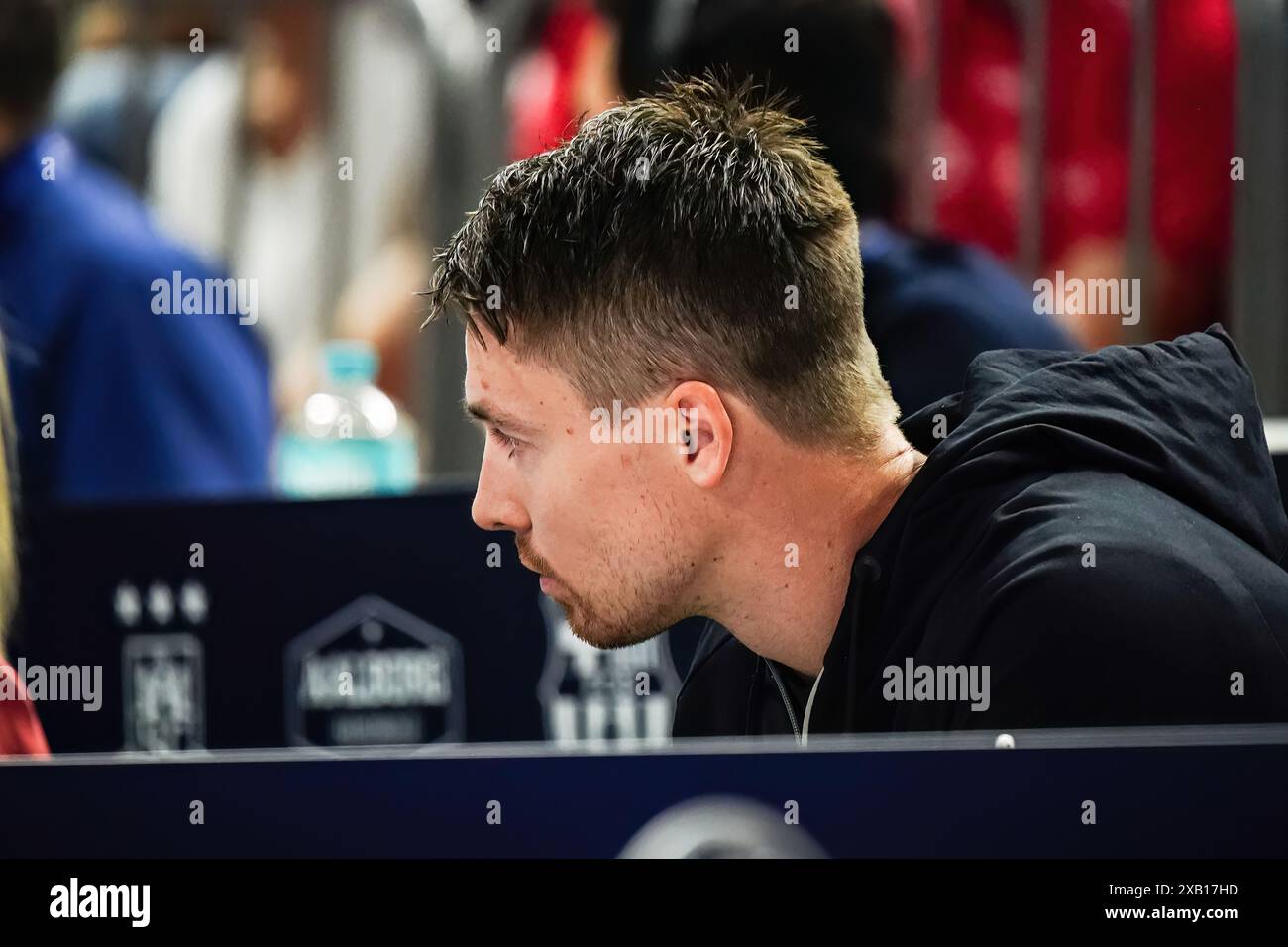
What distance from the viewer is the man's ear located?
5.55 ft

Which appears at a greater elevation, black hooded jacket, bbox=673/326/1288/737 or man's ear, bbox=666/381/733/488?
man's ear, bbox=666/381/733/488

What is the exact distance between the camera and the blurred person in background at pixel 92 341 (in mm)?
2961

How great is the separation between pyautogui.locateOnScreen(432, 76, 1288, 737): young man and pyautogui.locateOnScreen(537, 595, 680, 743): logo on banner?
2.43ft

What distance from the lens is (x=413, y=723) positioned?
265cm

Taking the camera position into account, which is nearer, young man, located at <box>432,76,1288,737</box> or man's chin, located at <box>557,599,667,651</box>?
young man, located at <box>432,76,1288,737</box>

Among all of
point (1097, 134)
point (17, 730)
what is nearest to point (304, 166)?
point (1097, 134)

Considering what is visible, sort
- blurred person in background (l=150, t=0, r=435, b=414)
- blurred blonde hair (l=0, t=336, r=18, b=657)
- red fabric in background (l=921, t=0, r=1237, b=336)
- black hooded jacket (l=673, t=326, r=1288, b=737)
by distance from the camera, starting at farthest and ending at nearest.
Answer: blurred person in background (l=150, t=0, r=435, b=414)
red fabric in background (l=921, t=0, r=1237, b=336)
blurred blonde hair (l=0, t=336, r=18, b=657)
black hooded jacket (l=673, t=326, r=1288, b=737)

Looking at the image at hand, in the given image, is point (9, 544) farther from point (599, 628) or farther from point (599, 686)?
point (599, 628)

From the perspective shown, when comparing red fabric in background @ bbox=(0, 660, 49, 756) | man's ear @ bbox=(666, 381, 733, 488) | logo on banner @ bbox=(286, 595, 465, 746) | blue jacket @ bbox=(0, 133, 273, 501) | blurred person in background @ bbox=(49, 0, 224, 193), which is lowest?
red fabric in background @ bbox=(0, 660, 49, 756)

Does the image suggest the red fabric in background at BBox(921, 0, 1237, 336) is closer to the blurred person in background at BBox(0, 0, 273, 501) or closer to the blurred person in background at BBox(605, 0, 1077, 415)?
the blurred person in background at BBox(605, 0, 1077, 415)

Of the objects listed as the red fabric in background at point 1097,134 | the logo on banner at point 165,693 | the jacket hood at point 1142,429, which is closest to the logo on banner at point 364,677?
the logo on banner at point 165,693

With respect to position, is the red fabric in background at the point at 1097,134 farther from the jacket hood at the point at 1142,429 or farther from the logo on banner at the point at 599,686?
the jacket hood at the point at 1142,429

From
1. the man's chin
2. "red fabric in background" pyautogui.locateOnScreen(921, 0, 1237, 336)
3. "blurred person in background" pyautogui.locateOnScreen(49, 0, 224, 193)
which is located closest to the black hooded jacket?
the man's chin

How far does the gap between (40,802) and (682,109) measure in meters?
0.91
